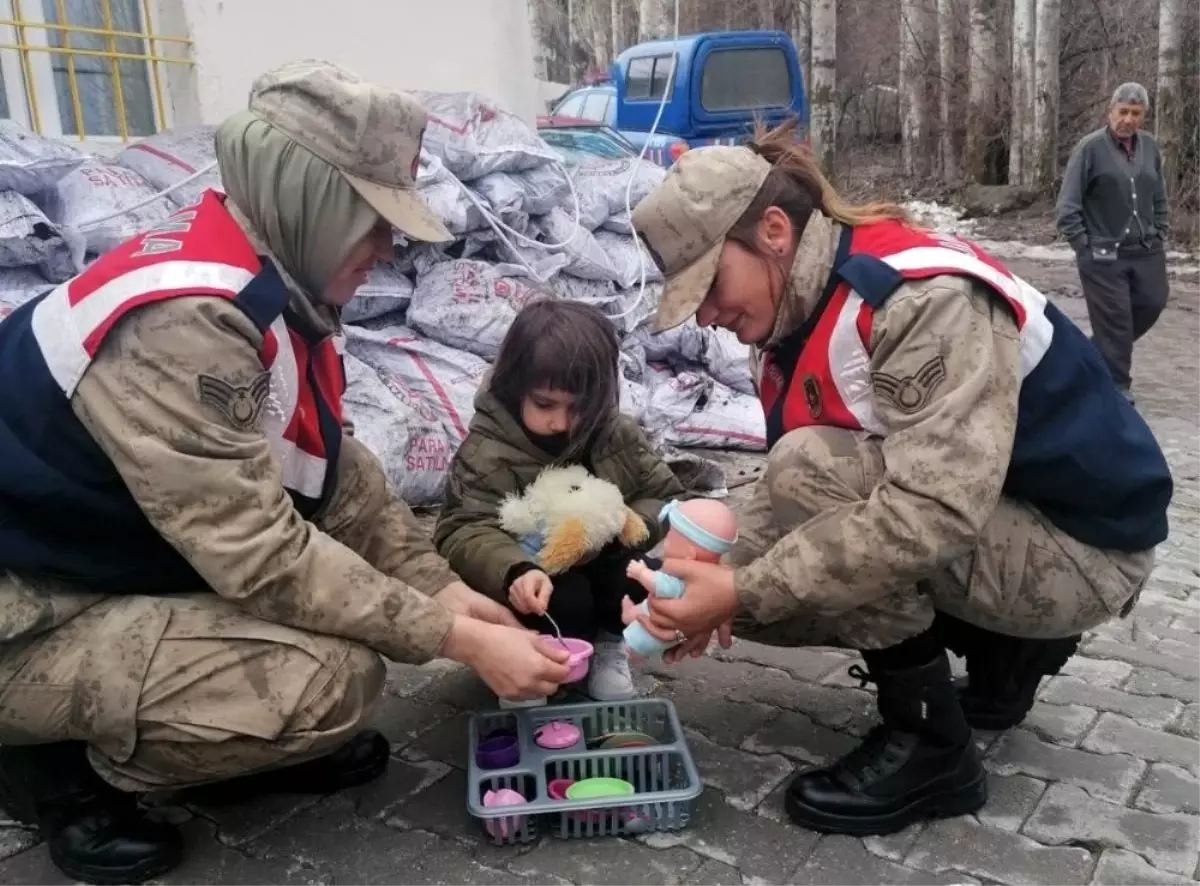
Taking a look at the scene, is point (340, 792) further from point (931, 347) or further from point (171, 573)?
point (931, 347)

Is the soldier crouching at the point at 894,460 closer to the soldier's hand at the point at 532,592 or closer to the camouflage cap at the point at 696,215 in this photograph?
the camouflage cap at the point at 696,215

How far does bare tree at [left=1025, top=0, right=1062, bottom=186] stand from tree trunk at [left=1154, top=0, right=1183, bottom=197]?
6.68 feet

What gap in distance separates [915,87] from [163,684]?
2099 cm

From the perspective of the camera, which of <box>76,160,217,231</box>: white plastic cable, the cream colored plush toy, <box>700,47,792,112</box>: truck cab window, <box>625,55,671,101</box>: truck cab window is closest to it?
the cream colored plush toy

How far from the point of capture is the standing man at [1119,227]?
718 cm

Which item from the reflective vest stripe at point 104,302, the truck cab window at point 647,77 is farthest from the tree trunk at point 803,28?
the reflective vest stripe at point 104,302

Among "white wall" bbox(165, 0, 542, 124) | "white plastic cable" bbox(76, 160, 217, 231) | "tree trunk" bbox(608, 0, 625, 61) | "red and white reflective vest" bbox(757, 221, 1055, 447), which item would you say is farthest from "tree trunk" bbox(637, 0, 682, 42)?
"red and white reflective vest" bbox(757, 221, 1055, 447)

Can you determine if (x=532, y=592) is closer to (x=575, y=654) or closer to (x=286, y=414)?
(x=575, y=654)

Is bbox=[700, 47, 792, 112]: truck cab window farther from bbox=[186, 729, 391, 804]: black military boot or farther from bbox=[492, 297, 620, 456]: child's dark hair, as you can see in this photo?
bbox=[186, 729, 391, 804]: black military boot

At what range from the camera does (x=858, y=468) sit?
7.16 feet

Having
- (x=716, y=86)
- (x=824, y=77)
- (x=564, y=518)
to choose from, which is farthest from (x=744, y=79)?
(x=564, y=518)

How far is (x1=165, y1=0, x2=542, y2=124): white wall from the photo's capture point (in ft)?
17.5

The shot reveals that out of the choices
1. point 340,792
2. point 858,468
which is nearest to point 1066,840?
point 858,468

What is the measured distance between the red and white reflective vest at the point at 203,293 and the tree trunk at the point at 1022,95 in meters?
16.2
